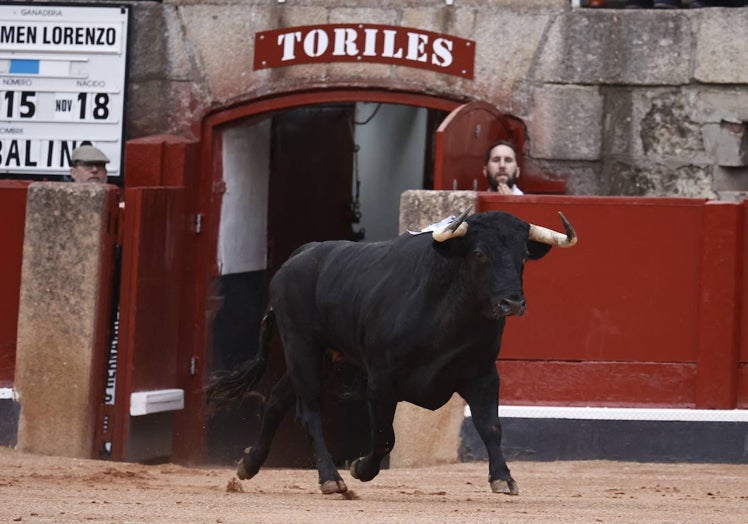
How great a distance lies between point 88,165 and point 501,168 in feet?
7.94

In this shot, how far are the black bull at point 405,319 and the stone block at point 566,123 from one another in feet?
10.9

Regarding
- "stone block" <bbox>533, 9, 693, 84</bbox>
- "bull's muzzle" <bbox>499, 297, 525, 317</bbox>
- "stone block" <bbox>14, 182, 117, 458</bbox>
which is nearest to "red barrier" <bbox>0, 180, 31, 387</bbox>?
"stone block" <bbox>14, 182, 117, 458</bbox>

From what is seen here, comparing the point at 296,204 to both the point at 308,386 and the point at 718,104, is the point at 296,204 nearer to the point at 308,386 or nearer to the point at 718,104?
the point at 718,104

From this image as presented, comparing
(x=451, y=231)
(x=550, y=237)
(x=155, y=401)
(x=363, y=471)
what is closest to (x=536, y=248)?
(x=550, y=237)

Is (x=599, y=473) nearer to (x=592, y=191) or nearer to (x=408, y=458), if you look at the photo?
(x=408, y=458)

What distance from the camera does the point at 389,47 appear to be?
439 inches

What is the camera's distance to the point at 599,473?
920cm

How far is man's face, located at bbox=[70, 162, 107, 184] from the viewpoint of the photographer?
10500mm

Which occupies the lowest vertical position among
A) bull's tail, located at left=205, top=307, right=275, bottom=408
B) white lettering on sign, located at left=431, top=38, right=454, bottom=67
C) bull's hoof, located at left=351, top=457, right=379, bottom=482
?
bull's hoof, located at left=351, top=457, right=379, bottom=482

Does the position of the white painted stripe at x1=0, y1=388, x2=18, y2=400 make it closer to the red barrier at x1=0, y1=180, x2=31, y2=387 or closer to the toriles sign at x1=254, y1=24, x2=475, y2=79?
the red barrier at x1=0, y1=180, x2=31, y2=387

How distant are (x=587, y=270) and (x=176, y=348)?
105 inches

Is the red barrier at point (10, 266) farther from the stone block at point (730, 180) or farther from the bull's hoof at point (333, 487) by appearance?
the stone block at point (730, 180)

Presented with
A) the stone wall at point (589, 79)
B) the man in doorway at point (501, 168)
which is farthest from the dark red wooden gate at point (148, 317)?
the man in doorway at point (501, 168)

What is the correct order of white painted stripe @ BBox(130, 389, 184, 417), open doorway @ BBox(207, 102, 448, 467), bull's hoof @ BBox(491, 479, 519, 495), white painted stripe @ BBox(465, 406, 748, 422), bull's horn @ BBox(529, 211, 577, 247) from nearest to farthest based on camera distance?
1. bull's hoof @ BBox(491, 479, 519, 495)
2. bull's horn @ BBox(529, 211, 577, 247)
3. white painted stripe @ BBox(465, 406, 748, 422)
4. white painted stripe @ BBox(130, 389, 184, 417)
5. open doorway @ BBox(207, 102, 448, 467)
